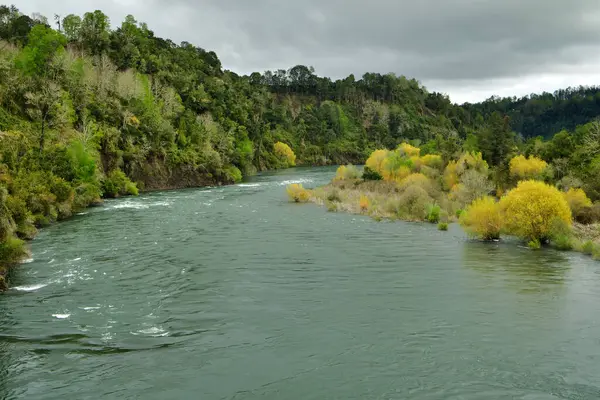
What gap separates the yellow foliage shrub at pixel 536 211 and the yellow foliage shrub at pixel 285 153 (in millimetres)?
126746

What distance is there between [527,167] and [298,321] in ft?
Result: 166

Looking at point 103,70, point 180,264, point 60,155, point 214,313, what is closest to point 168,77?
point 103,70

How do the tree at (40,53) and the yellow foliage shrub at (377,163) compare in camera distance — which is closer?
the yellow foliage shrub at (377,163)

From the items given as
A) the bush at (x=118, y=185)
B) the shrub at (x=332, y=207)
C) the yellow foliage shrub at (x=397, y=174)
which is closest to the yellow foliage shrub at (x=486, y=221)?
the shrub at (x=332, y=207)

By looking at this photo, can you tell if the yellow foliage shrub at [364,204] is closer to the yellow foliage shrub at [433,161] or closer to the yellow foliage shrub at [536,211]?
the yellow foliage shrub at [536,211]

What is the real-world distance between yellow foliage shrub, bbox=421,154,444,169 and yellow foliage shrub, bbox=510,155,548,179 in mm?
10628

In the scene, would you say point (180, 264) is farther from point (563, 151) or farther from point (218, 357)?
point (563, 151)

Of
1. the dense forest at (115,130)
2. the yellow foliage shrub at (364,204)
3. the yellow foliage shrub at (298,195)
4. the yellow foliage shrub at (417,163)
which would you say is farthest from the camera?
the yellow foliage shrub at (417,163)

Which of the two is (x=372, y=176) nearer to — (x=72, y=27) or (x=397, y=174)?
(x=397, y=174)

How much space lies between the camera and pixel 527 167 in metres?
59.5

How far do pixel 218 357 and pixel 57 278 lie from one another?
12.4 meters

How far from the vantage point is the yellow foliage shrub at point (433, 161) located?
70169 millimetres

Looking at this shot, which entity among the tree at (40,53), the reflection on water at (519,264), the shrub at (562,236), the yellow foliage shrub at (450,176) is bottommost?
the reflection on water at (519,264)

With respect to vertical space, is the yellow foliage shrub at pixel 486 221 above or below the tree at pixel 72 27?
below
